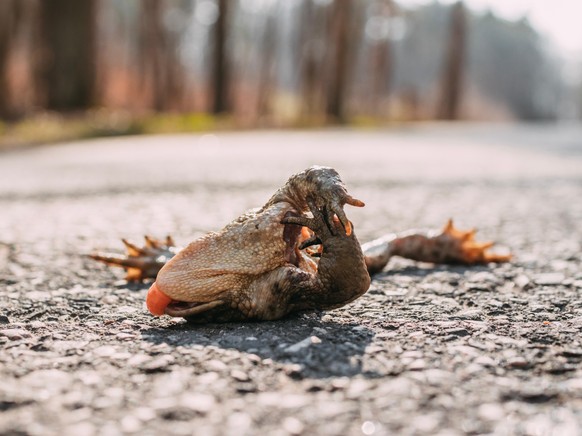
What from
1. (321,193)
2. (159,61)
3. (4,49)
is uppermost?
(159,61)

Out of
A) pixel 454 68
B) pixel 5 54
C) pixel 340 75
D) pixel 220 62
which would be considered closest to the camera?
pixel 5 54

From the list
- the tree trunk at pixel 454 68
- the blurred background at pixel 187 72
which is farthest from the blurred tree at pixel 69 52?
the tree trunk at pixel 454 68

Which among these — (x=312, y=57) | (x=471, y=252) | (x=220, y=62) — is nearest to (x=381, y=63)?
(x=312, y=57)

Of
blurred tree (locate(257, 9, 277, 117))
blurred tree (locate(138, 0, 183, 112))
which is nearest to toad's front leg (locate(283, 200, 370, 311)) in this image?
blurred tree (locate(138, 0, 183, 112))

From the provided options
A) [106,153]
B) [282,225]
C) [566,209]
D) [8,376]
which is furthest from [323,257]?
[106,153]

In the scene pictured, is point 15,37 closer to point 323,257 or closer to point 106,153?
point 106,153

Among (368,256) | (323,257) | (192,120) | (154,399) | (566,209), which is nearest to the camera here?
(154,399)

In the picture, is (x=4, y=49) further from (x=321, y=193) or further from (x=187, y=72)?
(x=187, y=72)
